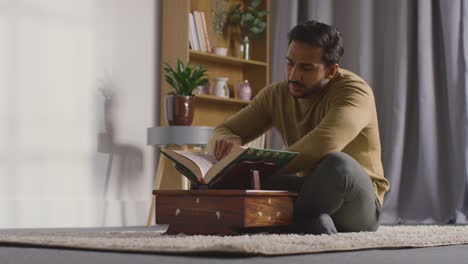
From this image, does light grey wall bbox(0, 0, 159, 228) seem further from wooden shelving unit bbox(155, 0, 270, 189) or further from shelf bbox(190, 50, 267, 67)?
shelf bbox(190, 50, 267, 67)

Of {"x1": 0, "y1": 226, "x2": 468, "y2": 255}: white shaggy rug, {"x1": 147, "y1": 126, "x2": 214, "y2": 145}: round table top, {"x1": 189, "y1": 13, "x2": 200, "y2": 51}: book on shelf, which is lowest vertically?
{"x1": 0, "y1": 226, "x2": 468, "y2": 255}: white shaggy rug

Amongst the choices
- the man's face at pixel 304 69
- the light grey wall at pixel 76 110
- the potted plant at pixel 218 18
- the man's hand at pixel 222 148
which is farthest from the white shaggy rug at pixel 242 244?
the potted plant at pixel 218 18

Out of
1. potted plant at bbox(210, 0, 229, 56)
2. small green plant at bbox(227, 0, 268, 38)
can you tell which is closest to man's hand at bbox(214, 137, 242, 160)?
potted plant at bbox(210, 0, 229, 56)

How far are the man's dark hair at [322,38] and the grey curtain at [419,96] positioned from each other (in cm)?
213

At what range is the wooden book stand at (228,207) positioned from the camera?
2.28 m

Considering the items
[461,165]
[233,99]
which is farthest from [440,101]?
[233,99]

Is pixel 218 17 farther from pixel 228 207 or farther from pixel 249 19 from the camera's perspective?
pixel 228 207

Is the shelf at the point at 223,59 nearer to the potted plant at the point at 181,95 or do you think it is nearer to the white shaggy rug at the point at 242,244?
the potted plant at the point at 181,95

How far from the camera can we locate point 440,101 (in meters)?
4.83

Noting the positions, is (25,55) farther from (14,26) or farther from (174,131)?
(174,131)

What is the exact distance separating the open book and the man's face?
350mm

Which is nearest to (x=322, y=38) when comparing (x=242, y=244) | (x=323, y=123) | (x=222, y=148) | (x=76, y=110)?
(x=323, y=123)

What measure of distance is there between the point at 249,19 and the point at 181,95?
951 mm

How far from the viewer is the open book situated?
2.27m
